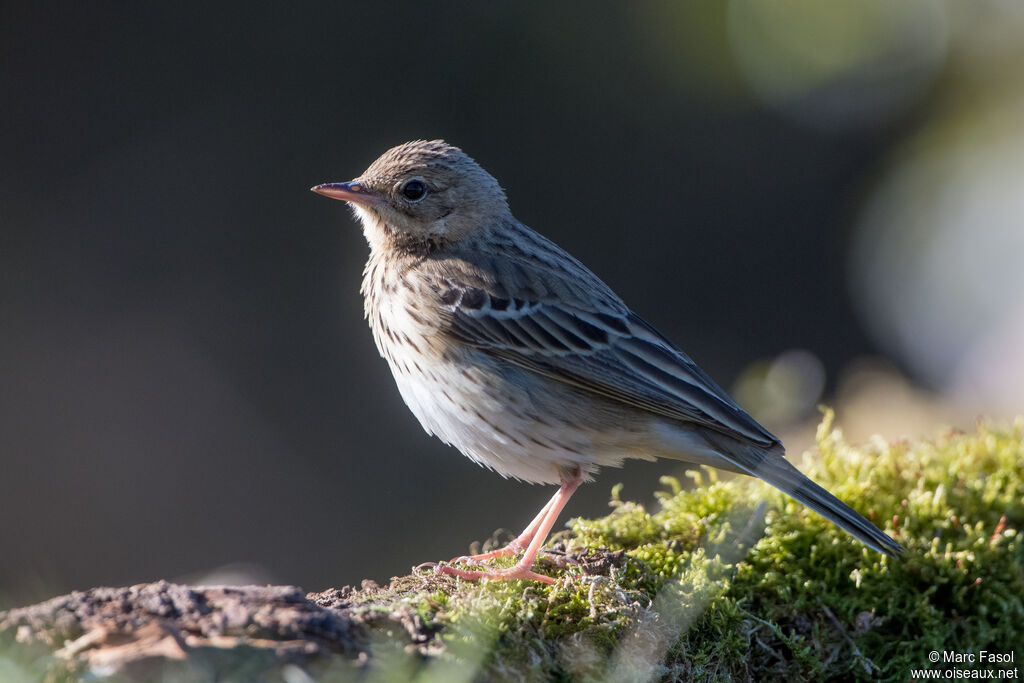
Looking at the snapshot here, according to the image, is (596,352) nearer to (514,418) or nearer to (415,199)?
(514,418)

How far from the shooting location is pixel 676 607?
12.6 feet

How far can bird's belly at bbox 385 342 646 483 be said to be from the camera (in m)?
4.73

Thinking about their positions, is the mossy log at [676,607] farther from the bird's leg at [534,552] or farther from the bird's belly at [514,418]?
the bird's belly at [514,418]

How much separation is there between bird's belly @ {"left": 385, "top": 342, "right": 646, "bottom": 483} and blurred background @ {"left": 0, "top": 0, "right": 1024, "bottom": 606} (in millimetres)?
3791

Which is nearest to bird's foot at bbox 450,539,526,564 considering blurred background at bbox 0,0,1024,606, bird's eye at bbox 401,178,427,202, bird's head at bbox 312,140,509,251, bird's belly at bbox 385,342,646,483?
bird's belly at bbox 385,342,646,483

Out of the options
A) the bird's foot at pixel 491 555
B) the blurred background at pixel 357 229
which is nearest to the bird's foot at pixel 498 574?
the bird's foot at pixel 491 555

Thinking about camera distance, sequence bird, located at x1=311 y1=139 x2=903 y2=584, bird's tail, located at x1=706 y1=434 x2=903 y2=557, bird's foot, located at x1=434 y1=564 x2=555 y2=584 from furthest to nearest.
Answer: bird, located at x1=311 y1=139 x2=903 y2=584 → bird's tail, located at x1=706 y1=434 x2=903 y2=557 → bird's foot, located at x1=434 y1=564 x2=555 y2=584

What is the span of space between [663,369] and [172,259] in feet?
22.3

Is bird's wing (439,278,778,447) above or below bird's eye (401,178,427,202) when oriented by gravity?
below

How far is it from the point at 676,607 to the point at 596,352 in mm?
1469

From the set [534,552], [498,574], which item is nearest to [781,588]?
[534,552]

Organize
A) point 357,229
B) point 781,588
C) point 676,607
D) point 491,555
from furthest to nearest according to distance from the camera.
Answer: point 357,229
point 491,555
point 781,588
point 676,607

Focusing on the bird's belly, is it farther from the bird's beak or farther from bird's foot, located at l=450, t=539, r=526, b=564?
the bird's beak

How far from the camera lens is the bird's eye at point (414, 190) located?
5.45 m
